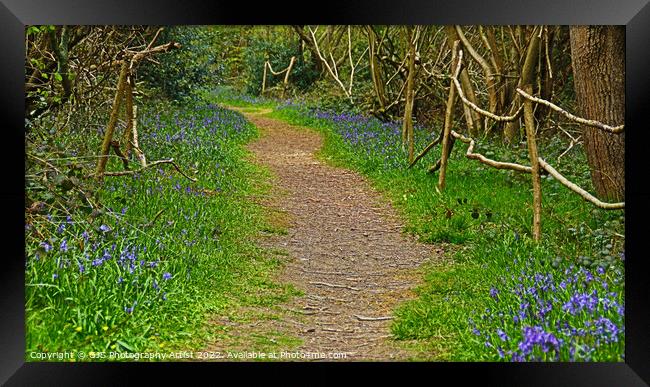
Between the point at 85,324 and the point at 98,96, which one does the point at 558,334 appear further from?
the point at 98,96

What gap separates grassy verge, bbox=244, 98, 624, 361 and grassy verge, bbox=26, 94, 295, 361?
1.19 m

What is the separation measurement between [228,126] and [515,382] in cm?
412

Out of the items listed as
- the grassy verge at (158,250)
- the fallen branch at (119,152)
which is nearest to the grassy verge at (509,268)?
the grassy verge at (158,250)

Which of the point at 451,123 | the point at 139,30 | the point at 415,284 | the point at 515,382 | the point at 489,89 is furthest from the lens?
the point at 489,89

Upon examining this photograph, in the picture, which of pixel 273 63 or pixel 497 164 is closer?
pixel 497 164

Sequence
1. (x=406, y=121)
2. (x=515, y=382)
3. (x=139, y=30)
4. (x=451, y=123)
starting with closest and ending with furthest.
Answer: (x=515, y=382), (x=139, y=30), (x=451, y=123), (x=406, y=121)

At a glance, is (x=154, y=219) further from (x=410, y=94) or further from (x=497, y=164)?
(x=410, y=94)

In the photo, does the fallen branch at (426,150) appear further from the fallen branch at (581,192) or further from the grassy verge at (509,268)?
the fallen branch at (581,192)

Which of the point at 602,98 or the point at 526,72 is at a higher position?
the point at 526,72

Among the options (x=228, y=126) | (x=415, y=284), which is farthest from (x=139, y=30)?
(x=415, y=284)

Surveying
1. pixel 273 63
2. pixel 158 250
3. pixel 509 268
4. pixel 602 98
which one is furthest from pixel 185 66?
pixel 602 98

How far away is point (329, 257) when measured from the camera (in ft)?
19.1

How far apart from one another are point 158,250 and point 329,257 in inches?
50.7
